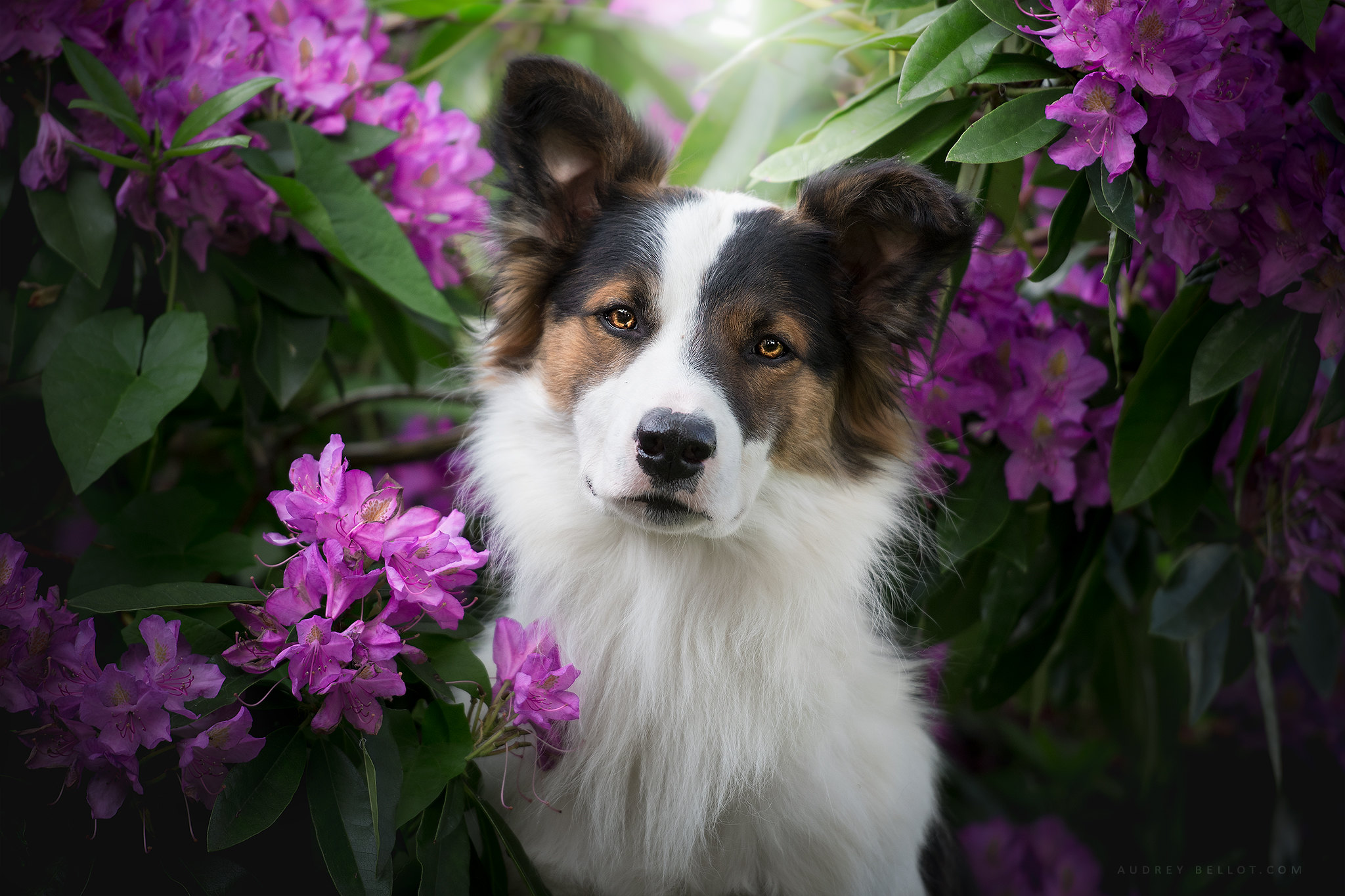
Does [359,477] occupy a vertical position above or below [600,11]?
below

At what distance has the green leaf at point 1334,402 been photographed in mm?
1818

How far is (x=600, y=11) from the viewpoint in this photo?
3008mm

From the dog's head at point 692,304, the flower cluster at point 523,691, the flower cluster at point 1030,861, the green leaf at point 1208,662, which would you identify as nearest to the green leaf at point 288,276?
the dog's head at point 692,304

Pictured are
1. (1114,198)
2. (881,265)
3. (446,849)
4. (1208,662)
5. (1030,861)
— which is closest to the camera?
(446,849)

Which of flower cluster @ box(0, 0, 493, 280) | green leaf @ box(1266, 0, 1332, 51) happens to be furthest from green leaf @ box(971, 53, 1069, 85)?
flower cluster @ box(0, 0, 493, 280)

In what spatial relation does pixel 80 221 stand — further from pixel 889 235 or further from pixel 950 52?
pixel 950 52

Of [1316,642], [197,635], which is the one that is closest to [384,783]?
[197,635]

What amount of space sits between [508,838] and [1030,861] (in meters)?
1.92

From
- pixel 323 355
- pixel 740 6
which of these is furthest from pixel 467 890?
pixel 740 6

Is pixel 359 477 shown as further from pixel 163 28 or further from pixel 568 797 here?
pixel 163 28

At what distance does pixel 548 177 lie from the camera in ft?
6.37

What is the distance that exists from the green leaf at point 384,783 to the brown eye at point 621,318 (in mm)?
817

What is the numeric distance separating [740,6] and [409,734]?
2087 millimetres

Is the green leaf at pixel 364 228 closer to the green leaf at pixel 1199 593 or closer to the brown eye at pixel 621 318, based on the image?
the brown eye at pixel 621 318
